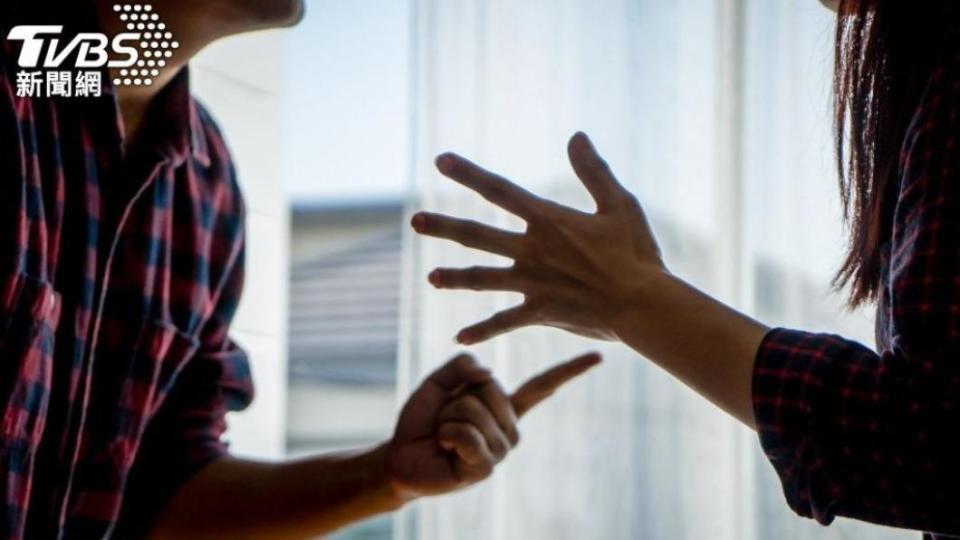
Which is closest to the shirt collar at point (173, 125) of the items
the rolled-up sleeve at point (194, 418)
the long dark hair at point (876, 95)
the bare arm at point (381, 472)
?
the rolled-up sleeve at point (194, 418)

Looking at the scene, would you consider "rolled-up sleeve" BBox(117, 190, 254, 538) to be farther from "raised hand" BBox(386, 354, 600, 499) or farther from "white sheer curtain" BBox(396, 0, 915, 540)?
"white sheer curtain" BBox(396, 0, 915, 540)

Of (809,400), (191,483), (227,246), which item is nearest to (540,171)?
(227,246)

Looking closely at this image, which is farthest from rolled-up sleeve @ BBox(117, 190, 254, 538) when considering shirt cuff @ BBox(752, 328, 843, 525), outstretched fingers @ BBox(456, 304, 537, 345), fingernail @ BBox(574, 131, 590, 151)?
shirt cuff @ BBox(752, 328, 843, 525)

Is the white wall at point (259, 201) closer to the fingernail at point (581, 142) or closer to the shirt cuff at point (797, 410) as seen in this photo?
the fingernail at point (581, 142)

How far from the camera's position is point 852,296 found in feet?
3.40

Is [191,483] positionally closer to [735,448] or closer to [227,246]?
[227,246]

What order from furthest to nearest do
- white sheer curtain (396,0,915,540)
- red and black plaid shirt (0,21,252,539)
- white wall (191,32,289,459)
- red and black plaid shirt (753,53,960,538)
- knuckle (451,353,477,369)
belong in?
white wall (191,32,289,459)
white sheer curtain (396,0,915,540)
knuckle (451,353,477,369)
red and black plaid shirt (0,21,252,539)
red and black plaid shirt (753,53,960,538)

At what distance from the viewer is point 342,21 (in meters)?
2.17

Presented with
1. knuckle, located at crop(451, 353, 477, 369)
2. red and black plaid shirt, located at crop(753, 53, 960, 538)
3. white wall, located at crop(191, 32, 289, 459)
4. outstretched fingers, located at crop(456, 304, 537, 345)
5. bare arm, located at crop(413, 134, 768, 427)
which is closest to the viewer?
red and black plaid shirt, located at crop(753, 53, 960, 538)

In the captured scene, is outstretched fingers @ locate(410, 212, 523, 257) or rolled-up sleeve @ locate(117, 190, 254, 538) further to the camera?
rolled-up sleeve @ locate(117, 190, 254, 538)

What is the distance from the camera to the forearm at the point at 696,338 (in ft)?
2.78

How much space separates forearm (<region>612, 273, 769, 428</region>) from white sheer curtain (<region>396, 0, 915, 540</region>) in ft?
3.43

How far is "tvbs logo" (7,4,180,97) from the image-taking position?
1302 millimetres

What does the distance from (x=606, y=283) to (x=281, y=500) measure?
2.05ft
